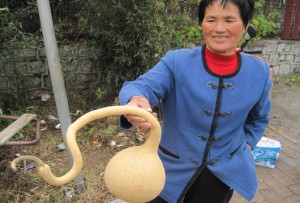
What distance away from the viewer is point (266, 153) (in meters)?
3.34

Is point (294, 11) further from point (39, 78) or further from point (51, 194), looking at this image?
point (51, 194)

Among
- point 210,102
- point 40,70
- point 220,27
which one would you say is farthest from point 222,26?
point 40,70

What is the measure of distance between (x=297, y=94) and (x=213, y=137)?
530 cm

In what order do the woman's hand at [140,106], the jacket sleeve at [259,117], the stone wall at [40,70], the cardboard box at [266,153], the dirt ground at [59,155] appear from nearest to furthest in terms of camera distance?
1. the woman's hand at [140,106]
2. the jacket sleeve at [259,117]
3. the dirt ground at [59,155]
4. the cardboard box at [266,153]
5. the stone wall at [40,70]

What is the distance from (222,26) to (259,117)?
581 millimetres

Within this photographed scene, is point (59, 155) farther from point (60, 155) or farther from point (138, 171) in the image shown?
point (138, 171)

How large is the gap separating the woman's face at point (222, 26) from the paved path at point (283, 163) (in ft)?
6.19

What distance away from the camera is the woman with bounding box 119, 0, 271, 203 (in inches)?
52.2

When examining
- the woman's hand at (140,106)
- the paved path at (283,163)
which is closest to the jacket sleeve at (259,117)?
the woman's hand at (140,106)

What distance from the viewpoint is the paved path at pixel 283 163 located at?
292 cm

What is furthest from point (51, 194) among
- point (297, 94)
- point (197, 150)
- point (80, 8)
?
point (297, 94)

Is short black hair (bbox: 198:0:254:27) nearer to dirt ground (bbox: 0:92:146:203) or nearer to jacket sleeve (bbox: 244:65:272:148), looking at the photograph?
jacket sleeve (bbox: 244:65:272:148)

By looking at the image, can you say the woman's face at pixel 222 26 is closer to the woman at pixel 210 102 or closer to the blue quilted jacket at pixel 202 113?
the woman at pixel 210 102

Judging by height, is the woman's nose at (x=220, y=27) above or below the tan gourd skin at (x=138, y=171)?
above
